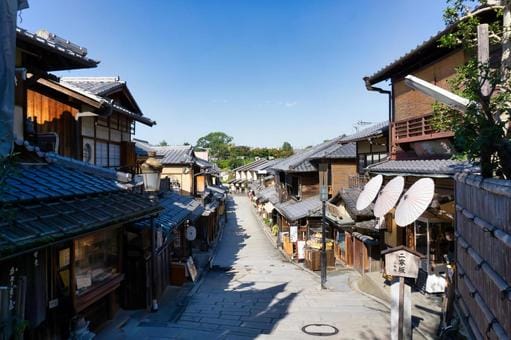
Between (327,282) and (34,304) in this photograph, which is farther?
(327,282)

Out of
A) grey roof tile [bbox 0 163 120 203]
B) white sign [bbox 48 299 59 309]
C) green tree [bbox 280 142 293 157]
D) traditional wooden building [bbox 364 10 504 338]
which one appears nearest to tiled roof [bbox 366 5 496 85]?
traditional wooden building [bbox 364 10 504 338]

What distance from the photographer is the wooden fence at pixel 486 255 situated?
449cm

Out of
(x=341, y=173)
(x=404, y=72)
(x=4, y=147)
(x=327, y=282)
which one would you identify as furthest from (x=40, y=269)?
(x=341, y=173)

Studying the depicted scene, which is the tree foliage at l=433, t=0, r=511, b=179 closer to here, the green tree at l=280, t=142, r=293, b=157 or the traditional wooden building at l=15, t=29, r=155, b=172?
the traditional wooden building at l=15, t=29, r=155, b=172

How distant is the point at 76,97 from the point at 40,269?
7.05 metres

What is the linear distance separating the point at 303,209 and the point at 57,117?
744 inches

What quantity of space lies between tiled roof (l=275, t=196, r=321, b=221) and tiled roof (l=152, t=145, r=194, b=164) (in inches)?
381

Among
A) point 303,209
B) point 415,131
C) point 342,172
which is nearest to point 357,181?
point 342,172

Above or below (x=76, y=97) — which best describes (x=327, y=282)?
below

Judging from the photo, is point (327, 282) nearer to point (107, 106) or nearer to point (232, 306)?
point (232, 306)

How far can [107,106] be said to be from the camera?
43.1 feet

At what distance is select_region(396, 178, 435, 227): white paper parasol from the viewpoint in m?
10.4

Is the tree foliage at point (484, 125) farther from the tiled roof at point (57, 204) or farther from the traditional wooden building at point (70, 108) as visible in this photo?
the traditional wooden building at point (70, 108)

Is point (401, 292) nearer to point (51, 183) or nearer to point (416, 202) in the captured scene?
point (416, 202)
